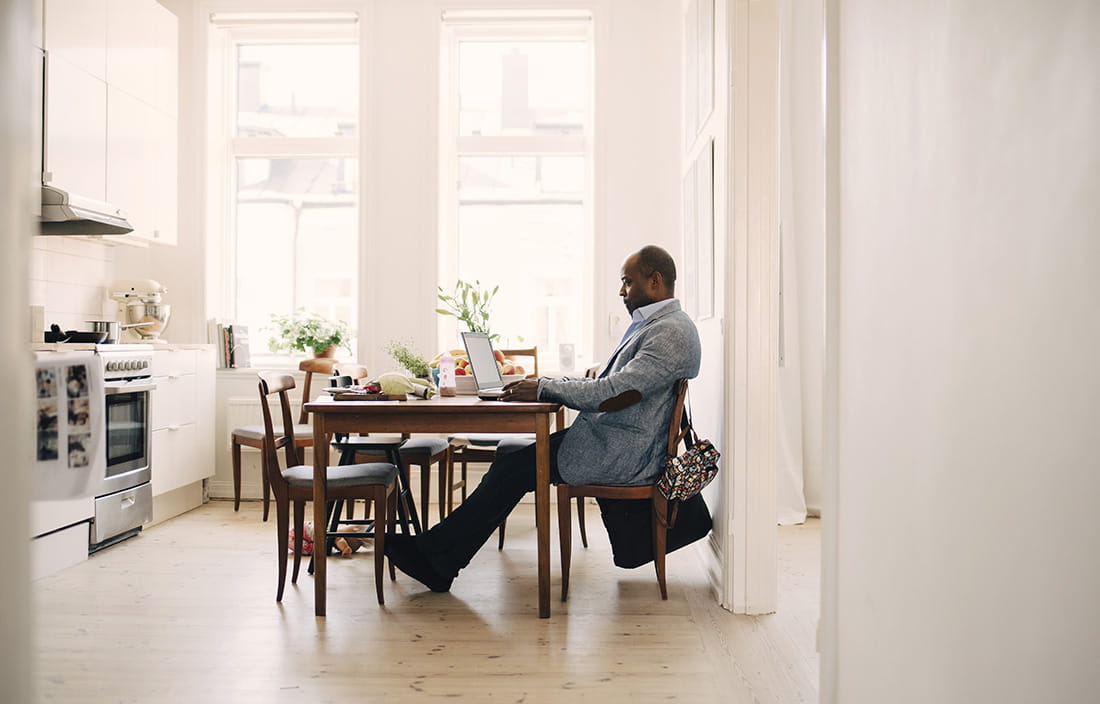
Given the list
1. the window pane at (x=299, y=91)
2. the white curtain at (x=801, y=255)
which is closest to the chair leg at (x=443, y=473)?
the white curtain at (x=801, y=255)

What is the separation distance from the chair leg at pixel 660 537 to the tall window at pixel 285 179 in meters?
3.01

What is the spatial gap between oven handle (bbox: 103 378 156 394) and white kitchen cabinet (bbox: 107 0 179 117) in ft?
5.17

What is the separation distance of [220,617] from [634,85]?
381 centimetres

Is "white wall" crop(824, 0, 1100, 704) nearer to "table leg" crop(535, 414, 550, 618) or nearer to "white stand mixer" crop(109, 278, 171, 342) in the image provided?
"table leg" crop(535, 414, 550, 618)

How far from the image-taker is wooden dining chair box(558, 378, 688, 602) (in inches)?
116

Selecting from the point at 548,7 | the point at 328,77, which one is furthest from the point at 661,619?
the point at 328,77

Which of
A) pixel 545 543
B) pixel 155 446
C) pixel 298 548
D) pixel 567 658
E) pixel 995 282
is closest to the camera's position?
pixel 995 282

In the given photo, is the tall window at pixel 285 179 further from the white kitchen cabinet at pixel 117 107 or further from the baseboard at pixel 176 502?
the baseboard at pixel 176 502

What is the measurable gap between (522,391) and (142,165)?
2.95 meters

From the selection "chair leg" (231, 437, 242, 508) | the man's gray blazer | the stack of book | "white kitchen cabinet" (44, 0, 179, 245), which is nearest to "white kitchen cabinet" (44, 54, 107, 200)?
"white kitchen cabinet" (44, 0, 179, 245)

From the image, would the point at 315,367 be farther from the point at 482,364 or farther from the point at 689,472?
the point at 689,472

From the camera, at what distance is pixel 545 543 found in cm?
277

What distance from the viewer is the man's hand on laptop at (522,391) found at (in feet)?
9.48

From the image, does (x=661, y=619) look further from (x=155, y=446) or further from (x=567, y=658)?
(x=155, y=446)
